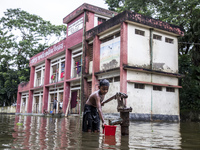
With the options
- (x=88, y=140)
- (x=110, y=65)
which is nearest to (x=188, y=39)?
(x=110, y=65)

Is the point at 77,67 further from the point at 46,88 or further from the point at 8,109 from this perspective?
the point at 8,109

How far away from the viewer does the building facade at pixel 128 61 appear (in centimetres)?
1434

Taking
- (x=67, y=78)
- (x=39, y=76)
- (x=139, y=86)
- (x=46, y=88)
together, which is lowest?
Result: (x=139, y=86)

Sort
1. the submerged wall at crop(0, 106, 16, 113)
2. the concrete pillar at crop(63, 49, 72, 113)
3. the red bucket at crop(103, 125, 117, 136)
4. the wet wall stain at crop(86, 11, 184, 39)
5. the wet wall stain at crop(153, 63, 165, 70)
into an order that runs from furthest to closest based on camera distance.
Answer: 1. the submerged wall at crop(0, 106, 16, 113)
2. the concrete pillar at crop(63, 49, 72, 113)
3. the wet wall stain at crop(153, 63, 165, 70)
4. the wet wall stain at crop(86, 11, 184, 39)
5. the red bucket at crop(103, 125, 117, 136)

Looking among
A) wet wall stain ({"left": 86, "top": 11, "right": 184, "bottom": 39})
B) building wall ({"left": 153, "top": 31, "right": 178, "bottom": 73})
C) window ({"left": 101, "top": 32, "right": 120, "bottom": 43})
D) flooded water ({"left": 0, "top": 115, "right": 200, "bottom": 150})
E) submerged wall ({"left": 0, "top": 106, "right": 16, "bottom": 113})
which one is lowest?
submerged wall ({"left": 0, "top": 106, "right": 16, "bottom": 113})

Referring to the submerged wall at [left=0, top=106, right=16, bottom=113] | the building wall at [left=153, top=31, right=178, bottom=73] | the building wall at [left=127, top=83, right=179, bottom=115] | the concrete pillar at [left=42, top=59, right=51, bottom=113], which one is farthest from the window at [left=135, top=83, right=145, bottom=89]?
the submerged wall at [left=0, top=106, right=16, bottom=113]

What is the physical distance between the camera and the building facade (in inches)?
565

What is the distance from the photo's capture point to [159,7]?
20.3m

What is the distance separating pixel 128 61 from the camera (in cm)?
1430

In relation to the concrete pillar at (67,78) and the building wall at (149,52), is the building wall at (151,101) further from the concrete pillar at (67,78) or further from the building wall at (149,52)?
the concrete pillar at (67,78)

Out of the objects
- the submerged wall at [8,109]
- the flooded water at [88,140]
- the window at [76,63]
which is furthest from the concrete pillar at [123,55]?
the submerged wall at [8,109]

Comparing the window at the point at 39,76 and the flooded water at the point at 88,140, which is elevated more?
the window at the point at 39,76

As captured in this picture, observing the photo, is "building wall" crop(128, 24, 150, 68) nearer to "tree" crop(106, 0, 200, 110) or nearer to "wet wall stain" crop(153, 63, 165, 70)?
"wet wall stain" crop(153, 63, 165, 70)

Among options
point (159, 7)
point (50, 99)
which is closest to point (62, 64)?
point (50, 99)
